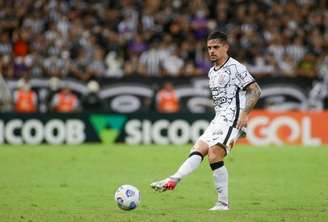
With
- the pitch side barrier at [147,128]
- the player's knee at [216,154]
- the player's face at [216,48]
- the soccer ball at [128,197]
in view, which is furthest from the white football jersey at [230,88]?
the pitch side barrier at [147,128]

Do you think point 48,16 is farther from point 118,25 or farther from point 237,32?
point 237,32

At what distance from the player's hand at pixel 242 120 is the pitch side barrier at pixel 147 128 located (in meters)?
13.0

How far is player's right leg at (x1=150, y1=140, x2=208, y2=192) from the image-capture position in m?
9.59

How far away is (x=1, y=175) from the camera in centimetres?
1518

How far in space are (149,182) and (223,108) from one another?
4179mm

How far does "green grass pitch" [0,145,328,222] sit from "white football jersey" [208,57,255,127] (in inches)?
48.3

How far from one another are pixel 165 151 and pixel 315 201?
32.6ft

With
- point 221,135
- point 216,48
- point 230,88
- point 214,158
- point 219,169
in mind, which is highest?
point 216,48

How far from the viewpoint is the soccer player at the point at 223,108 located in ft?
33.4

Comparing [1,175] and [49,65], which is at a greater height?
[49,65]

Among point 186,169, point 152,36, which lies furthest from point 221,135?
point 152,36

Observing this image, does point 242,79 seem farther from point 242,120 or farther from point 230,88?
point 242,120

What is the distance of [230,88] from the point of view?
34.1 ft

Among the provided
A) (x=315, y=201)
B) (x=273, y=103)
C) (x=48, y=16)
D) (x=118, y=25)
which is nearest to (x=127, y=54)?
(x=118, y=25)
